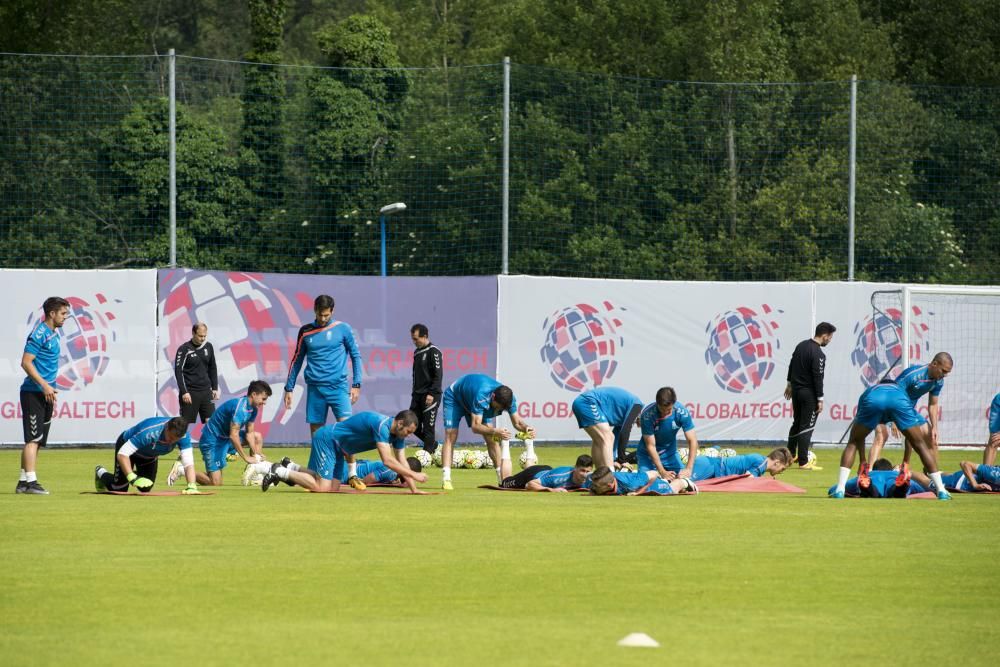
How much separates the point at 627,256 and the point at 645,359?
7.63 meters

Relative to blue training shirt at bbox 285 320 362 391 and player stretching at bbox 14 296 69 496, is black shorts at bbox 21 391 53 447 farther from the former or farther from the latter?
blue training shirt at bbox 285 320 362 391

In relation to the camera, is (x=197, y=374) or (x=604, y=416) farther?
(x=197, y=374)

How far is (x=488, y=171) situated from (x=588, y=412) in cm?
1398

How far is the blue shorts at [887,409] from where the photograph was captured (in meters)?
17.0

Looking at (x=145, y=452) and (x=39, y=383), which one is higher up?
(x=39, y=383)

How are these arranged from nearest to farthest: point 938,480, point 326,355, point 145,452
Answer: point 145,452 → point 938,480 → point 326,355

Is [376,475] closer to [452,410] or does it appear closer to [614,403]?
[452,410]

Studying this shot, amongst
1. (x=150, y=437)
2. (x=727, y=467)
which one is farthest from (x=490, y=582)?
(x=727, y=467)

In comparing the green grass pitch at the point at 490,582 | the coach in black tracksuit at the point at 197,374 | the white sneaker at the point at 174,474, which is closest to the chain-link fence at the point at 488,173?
the coach in black tracksuit at the point at 197,374

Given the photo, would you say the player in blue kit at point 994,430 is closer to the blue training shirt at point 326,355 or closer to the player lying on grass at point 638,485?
the player lying on grass at point 638,485

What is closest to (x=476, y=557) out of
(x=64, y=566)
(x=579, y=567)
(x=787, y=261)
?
(x=579, y=567)

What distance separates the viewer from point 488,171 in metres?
31.5

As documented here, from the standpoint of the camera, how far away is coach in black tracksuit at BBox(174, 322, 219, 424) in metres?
22.4

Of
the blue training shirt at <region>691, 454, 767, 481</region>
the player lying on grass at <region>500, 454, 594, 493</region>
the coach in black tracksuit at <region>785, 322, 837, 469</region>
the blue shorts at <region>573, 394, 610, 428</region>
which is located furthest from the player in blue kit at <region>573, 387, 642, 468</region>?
the coach in black tracksuit at <region>785, 322, 837, 469</region>
